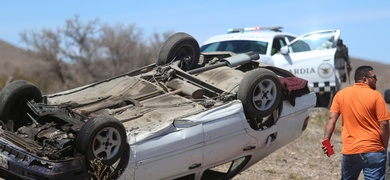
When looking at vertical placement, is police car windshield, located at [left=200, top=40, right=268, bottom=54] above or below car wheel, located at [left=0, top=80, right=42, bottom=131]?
below

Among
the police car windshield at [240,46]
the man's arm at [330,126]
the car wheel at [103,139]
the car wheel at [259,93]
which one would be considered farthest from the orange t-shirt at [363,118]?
the police car windshield at [240,46]

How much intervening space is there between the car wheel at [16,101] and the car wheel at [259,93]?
2.12 meters

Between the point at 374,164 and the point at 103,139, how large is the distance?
2.38m

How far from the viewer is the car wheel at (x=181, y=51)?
7984mm

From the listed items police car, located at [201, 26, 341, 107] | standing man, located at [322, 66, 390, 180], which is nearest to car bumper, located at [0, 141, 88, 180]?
standing man, located at [322, 66, 390, 180]

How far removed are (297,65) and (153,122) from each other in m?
7.16

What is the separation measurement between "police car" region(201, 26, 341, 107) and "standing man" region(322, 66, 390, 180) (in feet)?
22.4

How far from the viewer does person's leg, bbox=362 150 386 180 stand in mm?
5719

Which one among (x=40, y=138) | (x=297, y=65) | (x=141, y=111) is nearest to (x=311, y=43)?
(x=297, y=65)

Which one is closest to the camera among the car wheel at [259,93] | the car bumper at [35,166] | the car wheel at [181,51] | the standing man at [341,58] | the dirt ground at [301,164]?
the car bumper at [35,166]

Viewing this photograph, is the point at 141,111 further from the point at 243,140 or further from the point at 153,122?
the point at 243,140

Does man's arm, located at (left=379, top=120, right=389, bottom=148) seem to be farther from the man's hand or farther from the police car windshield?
the police car windshield

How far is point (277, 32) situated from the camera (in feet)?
45.3

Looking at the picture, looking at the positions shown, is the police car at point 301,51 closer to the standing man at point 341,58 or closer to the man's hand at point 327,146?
the standing man at point 341,58
